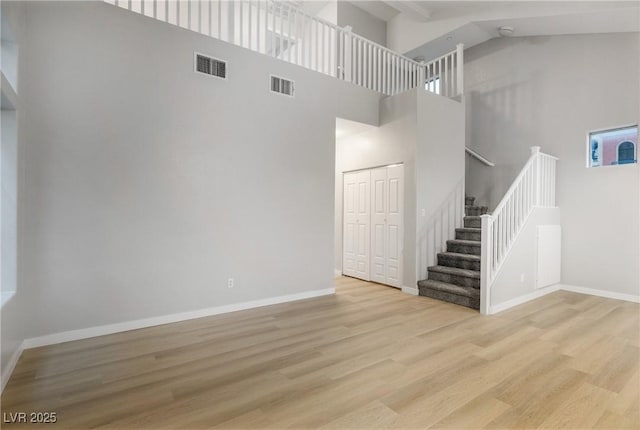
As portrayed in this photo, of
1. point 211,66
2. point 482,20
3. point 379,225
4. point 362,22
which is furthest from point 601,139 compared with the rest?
point 211,66

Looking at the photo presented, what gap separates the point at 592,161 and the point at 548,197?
2.98 ft

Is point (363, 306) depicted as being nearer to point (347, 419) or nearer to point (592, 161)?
point (347, 419)

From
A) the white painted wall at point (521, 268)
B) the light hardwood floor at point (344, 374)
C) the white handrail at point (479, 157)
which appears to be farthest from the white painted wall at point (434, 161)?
the light hardwood floor at point (344, 374)

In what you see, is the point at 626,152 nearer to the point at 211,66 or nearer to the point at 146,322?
the point at 211,66

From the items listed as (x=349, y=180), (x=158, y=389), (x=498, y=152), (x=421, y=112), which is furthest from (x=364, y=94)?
(x=158, y=389)

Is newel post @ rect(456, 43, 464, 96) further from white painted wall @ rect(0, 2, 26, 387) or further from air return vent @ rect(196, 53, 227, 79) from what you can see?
white painted wall @ rect(0, 2, 26, 387)

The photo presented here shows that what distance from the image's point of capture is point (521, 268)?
4.59 metres

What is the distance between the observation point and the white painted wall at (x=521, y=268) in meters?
4.24

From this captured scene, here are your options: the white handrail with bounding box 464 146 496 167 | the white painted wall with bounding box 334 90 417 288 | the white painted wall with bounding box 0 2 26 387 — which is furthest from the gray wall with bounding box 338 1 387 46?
the white painted wall with bounding box 0 2 26 387

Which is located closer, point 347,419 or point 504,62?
point 347,419

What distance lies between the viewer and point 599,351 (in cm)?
303

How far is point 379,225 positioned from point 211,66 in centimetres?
372

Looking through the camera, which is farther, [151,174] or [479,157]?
[479,157]

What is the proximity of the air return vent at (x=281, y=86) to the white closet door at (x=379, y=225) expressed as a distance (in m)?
2.20
